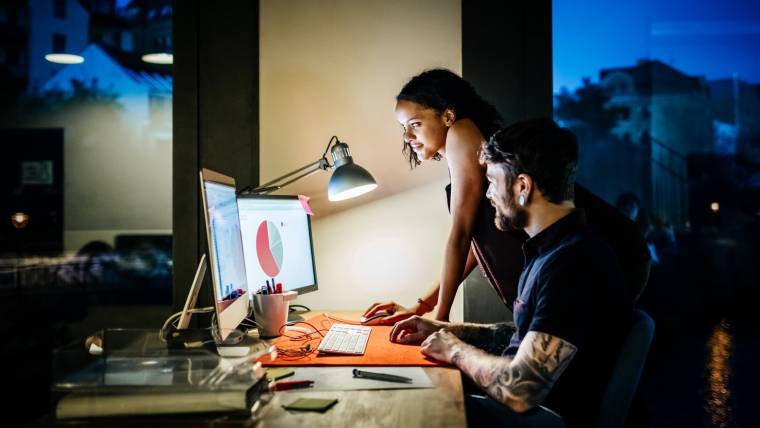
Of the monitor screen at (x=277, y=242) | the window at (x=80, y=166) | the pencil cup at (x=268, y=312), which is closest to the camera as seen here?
the pencil cup at (x=268, y=312)

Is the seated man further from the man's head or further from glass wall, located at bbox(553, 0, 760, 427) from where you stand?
glass wall, located at bbox(553, 0, 760, 427)

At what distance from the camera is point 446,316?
1998 mm

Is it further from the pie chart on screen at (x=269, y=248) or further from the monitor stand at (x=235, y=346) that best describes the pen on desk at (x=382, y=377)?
the pie chart on screen at (x=269, y=248)

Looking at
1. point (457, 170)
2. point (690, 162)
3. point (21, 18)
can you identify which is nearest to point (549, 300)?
point (457, 170)

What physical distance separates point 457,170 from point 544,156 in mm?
601

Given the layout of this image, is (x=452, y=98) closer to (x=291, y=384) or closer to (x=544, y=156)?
(x=544, y=156)

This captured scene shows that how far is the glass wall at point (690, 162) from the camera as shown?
2373 mm

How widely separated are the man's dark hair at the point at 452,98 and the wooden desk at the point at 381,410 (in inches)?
44.4

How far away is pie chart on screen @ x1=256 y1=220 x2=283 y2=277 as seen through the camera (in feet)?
6.60

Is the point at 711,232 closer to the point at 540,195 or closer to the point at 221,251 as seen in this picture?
the point at 540,195

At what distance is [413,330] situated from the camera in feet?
5.87

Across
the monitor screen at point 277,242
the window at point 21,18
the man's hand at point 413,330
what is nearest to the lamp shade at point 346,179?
the monitor screen at point 277,242

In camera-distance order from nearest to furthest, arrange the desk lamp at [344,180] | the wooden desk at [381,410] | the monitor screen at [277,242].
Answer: the wooden desk at [381,410]
the monitor screen at [277,242]
the desk lamp at [344,180]

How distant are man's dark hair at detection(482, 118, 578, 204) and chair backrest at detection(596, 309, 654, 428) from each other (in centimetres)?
38
